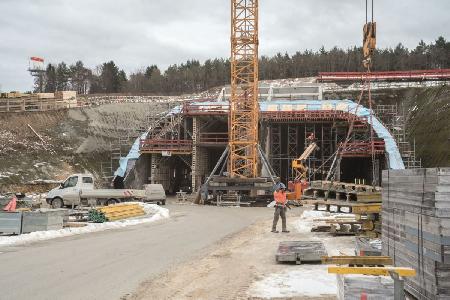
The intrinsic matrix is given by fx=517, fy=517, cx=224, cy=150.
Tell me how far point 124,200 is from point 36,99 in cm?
2693

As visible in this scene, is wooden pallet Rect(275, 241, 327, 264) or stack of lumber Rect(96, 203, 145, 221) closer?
wooden pallet Rect(275, 241, 327, 264)

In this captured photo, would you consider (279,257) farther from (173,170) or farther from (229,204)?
(173,170)

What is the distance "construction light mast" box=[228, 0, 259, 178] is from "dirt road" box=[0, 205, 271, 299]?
20.5 meters

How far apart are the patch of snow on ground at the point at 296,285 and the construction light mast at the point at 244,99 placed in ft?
94.7

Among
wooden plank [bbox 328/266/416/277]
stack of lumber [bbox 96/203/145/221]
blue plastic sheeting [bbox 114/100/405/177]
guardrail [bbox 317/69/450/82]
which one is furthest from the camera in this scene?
guardrail [bbox 317/69/450/82]

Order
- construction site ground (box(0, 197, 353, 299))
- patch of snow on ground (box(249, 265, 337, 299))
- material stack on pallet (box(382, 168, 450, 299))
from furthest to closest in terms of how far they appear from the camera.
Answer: construction site ground (box(0, 197, 353, 299)) → patch of snow on ground (box(249, 265, 337, 299)) → material stack on pallet (box(382, 168, 450, 299))

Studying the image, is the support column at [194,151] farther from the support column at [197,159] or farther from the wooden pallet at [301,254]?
the wooden pallet at [301,254]

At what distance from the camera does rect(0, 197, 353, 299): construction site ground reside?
855cm

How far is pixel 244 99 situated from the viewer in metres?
40.0

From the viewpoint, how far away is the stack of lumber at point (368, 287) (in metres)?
6.27

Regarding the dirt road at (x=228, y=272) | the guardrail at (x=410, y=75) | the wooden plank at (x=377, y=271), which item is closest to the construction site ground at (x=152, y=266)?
the dirt road at (x=228, y=272)

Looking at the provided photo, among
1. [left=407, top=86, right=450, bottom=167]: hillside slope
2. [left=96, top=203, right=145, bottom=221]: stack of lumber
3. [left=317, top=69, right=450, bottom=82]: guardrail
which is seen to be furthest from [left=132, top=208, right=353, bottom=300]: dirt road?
[left=317, top=69, right=450, bottom=82]: guardrail

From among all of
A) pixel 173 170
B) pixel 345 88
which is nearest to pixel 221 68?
pixel 345 88

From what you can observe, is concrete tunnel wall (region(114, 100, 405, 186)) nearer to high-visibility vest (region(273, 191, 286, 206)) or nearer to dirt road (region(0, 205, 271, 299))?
high-visibility vest (region(273, 191, 286, 206))
